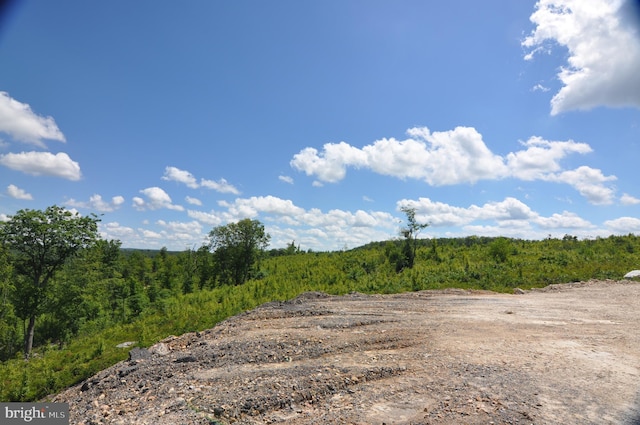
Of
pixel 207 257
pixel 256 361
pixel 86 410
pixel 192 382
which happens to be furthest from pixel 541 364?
pixel 207 257

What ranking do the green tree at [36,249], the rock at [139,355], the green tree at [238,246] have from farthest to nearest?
the green tree at [238,246] < the green tree at [36,249] < the rock at [139,355]

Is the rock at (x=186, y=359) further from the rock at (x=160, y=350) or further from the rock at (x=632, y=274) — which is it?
the rock at (x=632, y=274)

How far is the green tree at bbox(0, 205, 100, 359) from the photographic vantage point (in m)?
24.4

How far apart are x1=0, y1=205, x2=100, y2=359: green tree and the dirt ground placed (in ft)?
66.6

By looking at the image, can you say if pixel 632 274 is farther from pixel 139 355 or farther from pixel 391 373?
pixel 139 355

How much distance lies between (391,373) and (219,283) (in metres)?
40.1

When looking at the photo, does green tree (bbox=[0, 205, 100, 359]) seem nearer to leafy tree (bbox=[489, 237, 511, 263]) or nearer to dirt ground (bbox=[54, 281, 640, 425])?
dirt ground (bbox=[54, 281, 640, 425])

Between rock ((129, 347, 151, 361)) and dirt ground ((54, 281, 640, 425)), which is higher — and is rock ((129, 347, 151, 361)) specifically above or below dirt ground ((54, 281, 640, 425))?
below

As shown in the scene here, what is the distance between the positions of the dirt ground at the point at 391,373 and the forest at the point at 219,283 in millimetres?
3891

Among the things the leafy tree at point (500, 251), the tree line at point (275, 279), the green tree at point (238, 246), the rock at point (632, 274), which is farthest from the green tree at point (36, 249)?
the rock at point (632, 274)

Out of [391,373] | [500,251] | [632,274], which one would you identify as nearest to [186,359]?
[391,373]

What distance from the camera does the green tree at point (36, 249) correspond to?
24.4m

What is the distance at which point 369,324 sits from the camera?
11227 mm

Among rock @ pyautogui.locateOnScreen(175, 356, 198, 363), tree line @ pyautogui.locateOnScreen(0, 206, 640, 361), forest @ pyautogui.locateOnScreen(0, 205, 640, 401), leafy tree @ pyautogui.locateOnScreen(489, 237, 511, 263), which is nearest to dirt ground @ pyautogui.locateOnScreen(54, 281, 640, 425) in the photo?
rock @ pyautogui.locateOnScreen(175, 356, 198, 363)
